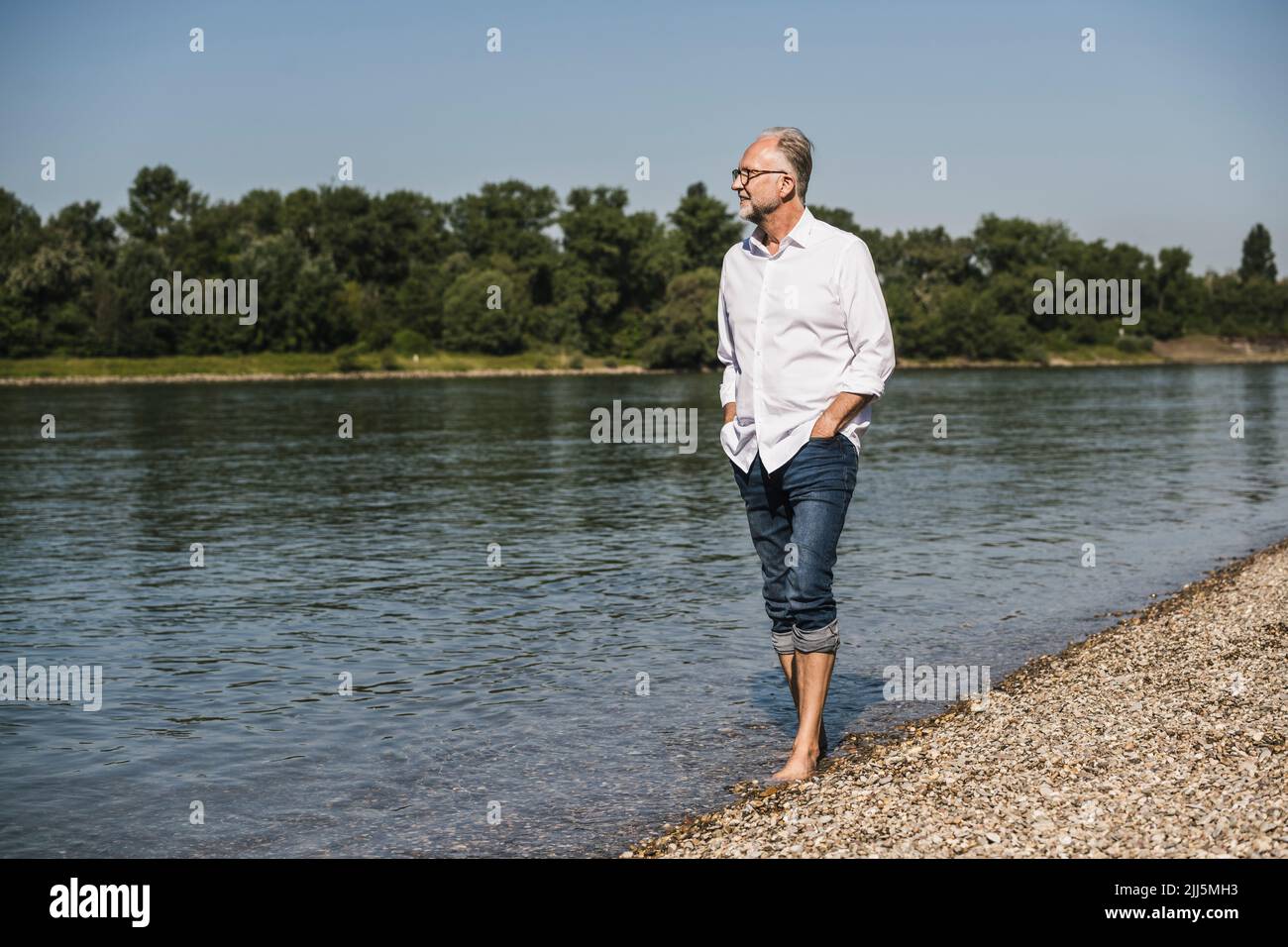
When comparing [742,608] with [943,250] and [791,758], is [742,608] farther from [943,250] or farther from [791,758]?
[943,250]

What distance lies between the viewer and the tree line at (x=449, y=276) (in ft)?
443

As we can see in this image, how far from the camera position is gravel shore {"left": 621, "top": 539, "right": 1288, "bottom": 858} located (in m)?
6.38

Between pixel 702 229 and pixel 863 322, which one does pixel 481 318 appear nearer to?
pixel 702 229

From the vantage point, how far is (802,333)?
7363 millimetres

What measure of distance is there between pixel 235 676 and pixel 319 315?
5288 inches

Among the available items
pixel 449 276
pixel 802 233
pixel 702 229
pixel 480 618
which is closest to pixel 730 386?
pixel 802 233

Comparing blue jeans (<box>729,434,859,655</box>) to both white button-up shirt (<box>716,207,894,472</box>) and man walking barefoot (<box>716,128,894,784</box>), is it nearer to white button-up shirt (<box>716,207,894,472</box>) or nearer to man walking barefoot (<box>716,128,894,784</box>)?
man walking barefoot (<box>716,128,894,784</box>)

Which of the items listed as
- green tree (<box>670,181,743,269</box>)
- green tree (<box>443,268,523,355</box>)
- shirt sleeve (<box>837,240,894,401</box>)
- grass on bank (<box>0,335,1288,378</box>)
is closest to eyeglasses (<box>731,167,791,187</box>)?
shirt sleeve (<box>837,240,894,401</box>)

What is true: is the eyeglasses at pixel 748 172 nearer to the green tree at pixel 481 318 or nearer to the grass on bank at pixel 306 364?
the grass on bank at pixel 306 364

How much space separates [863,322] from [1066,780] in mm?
2913

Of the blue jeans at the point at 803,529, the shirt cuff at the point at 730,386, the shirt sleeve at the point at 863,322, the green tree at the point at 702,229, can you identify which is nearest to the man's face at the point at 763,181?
the shirt sleeve at the point at 863,322

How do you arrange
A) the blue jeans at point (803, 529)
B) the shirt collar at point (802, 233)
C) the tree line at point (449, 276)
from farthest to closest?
the tree line at point (449, 276) → the blue jeans at point (803, 529) → the shirt collar at point (802, 233)

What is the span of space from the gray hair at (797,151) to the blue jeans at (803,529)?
5.03 ft

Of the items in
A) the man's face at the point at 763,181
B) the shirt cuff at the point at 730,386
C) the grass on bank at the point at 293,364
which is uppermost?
the grass on bank at the point at 293,364
